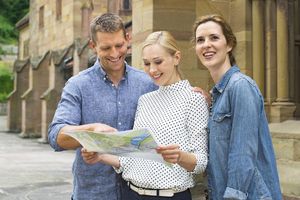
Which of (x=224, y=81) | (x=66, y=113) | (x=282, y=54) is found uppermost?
(x=282, y=54)

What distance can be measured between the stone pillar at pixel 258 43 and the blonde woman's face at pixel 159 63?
5073 mm

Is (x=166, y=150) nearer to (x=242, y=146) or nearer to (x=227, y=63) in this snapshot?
(x=242, y=146)

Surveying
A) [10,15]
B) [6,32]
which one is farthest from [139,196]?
[10,15]

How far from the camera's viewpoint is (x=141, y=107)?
96.7 inches

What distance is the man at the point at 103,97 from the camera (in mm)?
2373

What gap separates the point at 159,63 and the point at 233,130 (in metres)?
0.51

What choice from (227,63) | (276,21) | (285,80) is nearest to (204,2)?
(276,21)

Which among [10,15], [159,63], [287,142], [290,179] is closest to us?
[159,63]

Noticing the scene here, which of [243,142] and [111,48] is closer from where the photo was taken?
[243,142]

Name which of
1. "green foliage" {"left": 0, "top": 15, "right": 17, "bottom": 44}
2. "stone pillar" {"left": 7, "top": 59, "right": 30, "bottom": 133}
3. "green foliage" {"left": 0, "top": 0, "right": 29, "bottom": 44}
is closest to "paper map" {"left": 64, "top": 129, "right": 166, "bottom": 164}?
"stone pillar" {"left": 7, "top": 59, "right": 30, "bottom": 133}

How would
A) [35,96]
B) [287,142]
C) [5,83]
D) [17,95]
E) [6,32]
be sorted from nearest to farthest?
[287,142]
[35,96]
[17,95]
[5,83]
[6,32]

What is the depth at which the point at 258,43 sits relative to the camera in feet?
23.7

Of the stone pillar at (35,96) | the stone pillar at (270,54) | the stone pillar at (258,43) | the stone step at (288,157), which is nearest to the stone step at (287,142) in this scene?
the stone step at (288,157)

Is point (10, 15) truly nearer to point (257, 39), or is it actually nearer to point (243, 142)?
point (257, 39)
